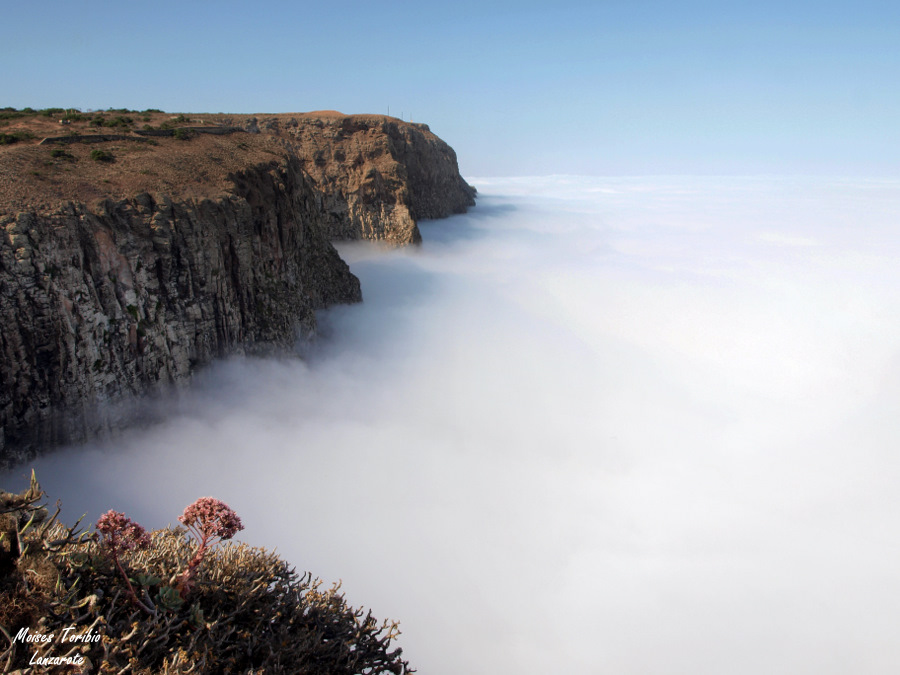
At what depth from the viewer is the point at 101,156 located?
822 inches

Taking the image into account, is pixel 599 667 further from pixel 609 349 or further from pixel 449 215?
pixel 449 215

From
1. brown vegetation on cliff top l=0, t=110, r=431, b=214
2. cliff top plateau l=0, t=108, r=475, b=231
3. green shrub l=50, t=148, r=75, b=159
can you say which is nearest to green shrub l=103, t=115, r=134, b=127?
cliff top plateau l=0, t=108, r=475, b=231

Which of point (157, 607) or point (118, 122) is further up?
point (118, 122)

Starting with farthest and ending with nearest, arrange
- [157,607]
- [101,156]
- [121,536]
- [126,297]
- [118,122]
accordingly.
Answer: [118,122] < [101,156] < [126,297] < [157,607] < [121,536]

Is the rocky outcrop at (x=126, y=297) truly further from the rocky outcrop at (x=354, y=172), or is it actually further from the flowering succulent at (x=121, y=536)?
the rocky outcrop at (x=354, y=172)

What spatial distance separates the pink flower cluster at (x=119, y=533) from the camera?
234 inches

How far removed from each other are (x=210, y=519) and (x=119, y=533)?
39.7 inches

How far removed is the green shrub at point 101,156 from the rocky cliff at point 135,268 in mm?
90

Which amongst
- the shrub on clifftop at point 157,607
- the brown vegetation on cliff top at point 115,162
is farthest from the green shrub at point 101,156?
the shrub on clifftop at point 157,607

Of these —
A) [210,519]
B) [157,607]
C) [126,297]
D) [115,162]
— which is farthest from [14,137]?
[157,607]

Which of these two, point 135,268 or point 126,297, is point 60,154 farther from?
point 126,297

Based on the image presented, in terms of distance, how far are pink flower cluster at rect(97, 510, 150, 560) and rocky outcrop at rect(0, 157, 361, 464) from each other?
13037 mm

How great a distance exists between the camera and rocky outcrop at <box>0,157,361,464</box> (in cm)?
1589

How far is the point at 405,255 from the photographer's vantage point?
170 feet
